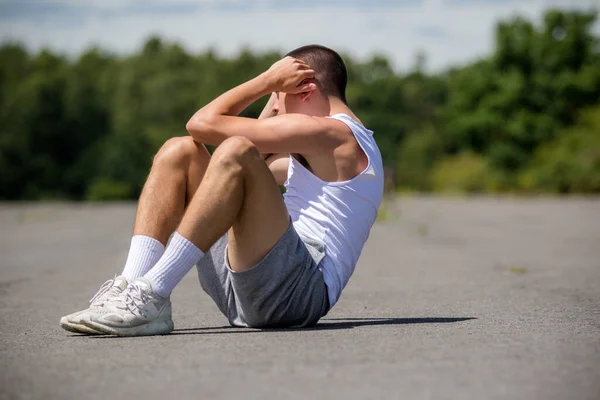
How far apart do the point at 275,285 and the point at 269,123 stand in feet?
2.62

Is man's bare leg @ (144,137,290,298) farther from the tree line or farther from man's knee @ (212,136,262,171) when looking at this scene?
the tree line

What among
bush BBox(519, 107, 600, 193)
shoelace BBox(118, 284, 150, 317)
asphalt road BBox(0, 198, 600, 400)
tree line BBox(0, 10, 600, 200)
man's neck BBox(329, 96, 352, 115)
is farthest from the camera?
tree line BBox(0, 10, 600, 200)

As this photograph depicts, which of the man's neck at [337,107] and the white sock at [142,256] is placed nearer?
the white sock at [142,256]

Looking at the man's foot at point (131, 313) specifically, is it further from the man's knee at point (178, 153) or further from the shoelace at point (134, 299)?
the man's knee at point (178, 153)

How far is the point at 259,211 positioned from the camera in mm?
4918

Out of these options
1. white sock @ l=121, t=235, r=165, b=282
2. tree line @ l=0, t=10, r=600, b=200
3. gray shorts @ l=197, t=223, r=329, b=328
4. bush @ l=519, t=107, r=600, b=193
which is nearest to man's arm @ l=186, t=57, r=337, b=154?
gray shorts @ l=197, t=223, r=329, b=328

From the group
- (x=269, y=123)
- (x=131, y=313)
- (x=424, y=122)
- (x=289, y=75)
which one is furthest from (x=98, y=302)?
(x=424, y=122)

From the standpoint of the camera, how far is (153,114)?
91.4 metres

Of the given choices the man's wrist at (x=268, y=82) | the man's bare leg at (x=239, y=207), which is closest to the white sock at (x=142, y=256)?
the man's bare leg at (x=239, y=207)

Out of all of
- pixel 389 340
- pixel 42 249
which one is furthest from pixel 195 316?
pixel 42 249

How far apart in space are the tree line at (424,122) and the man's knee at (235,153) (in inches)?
1888

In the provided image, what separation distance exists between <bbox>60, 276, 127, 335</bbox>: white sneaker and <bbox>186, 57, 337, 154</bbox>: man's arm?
2.77 ft

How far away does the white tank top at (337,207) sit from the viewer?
518 centimetres

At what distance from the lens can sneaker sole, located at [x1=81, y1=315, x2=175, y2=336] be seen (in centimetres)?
500
